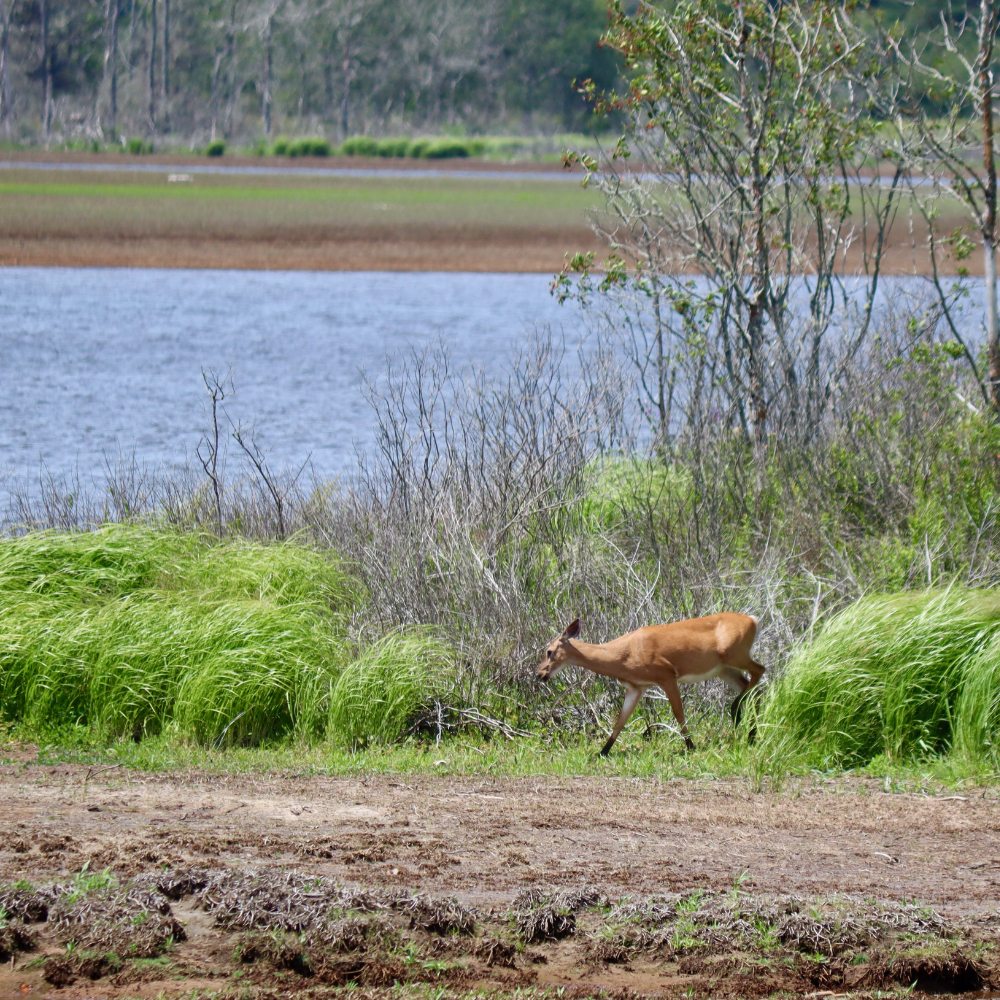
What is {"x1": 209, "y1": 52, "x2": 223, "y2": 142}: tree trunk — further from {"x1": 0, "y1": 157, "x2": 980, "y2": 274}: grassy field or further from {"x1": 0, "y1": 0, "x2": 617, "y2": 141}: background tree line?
{"x1": 0, "y1": 157, "x2": 980, "y2": 274}: grassy field

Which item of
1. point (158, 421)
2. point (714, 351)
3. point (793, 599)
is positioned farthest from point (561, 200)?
point (793, 599)

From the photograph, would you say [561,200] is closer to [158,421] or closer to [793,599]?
[158,421]

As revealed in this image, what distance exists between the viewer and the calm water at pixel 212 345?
20.4 metres

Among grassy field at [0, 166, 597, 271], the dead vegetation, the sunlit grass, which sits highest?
grassy field at [0, 166, 597, 271]

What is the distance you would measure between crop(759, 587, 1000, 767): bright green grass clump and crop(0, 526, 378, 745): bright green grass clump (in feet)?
10.0

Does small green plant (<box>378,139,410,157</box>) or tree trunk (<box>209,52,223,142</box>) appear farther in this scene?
tree trunk (<box>209,52,223,142</box>)

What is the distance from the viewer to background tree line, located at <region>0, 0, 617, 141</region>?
88938 mm

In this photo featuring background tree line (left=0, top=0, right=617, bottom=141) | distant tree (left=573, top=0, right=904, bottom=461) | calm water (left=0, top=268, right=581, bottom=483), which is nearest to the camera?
distant tree (left=573, top=0, right=904, bottom=461)

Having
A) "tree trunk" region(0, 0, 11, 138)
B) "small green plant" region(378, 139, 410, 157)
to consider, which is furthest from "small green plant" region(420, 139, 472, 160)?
"tree trunk" region(0, 0, 11, 138)

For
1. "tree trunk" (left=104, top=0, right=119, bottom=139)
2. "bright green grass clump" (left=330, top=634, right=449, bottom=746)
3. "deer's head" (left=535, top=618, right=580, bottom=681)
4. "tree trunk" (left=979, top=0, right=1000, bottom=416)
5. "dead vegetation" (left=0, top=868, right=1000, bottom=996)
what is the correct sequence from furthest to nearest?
"tree trunk" (left=104, top=0, right=119, bottom=139) < "tree trunk" (left=979, top=0, right=1000, bottom=416) < "bright green grass clump" (left=330, top=634, right=449, bottom=746) < "deer's head" (left=535, top=618, right=580, bottom=681) < "dead vegetation" (left=0, top=868, right=1000, bottom=996)

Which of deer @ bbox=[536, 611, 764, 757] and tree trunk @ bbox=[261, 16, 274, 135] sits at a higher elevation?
tree trunk @ bbox=[261, 16, 274, 135]

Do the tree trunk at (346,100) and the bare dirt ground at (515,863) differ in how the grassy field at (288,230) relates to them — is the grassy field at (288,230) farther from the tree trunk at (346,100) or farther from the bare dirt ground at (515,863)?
the tree trunk at (346,100)

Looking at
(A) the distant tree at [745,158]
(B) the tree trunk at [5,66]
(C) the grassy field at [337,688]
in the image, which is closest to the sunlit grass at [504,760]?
(C) the grassy field at [337,688]

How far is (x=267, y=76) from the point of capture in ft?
312
